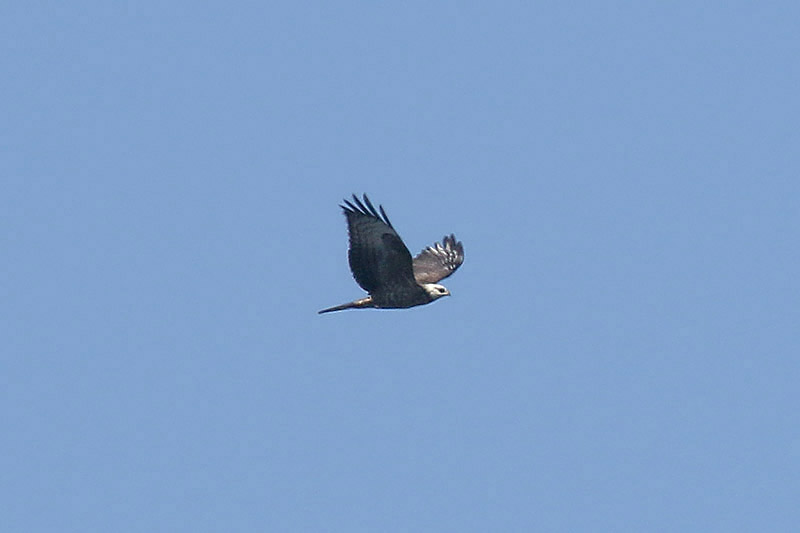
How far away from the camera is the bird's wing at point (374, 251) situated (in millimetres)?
23750

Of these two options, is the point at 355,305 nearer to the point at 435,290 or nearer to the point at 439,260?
the point at 435,290

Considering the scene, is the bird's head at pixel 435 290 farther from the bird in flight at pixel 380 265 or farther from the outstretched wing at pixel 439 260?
the outstretched wing at pixel 439 260

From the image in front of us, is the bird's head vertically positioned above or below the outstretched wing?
below

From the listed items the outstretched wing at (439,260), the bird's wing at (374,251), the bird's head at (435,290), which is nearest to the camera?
A: the bird's wing at (374,251)

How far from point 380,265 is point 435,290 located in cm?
156

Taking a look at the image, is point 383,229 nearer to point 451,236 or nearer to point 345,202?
point 345,202

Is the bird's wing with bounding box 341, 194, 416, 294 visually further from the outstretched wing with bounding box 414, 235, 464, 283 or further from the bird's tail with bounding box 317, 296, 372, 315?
the outstretched wing with bounding box 414, 235, 464, 283

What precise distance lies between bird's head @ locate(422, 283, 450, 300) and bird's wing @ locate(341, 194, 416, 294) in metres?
0.49

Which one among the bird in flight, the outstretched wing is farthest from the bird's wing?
the outstretched wing

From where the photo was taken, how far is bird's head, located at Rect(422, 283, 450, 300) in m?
25.7

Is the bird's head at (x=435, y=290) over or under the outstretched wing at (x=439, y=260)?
under

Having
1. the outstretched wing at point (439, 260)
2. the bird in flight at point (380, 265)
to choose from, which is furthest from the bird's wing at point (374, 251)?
the outstretched wing at point (439, 260)

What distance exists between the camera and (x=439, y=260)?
96.1ft

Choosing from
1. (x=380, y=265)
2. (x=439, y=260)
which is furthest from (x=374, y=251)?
(x=439, y=260)
